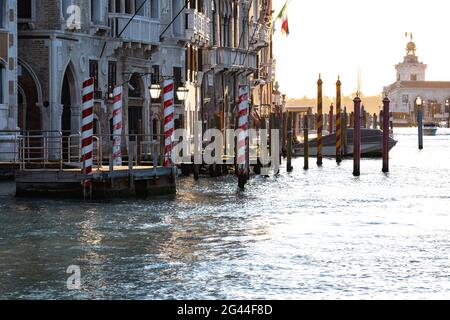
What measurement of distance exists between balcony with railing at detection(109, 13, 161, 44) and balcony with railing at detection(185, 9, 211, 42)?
2810mm

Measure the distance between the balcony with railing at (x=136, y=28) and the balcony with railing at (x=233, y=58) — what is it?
10033 millimetres

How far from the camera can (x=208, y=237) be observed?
2009 cm

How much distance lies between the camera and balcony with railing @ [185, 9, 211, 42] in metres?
44.1

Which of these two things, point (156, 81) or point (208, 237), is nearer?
point (208, 237)

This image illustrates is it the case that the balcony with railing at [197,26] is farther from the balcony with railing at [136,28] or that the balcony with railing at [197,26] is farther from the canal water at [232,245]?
the canal water at [232,245]

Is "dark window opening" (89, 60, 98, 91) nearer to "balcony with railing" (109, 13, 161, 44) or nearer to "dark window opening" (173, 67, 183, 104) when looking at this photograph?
"balcony with railing" (109, 13, 161, 44)

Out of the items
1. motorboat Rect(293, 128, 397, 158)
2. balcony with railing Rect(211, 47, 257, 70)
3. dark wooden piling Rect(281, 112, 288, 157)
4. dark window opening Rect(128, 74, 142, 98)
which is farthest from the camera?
motorboat Rect(293, 128, 397, 158)

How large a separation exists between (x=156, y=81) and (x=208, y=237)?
74.3ft

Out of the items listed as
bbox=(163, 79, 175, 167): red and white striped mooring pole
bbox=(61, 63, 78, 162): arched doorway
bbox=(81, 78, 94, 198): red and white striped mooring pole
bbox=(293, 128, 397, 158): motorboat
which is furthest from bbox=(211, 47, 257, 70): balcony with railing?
bbox=(81, 78, 94, 198): red and white striped mooring pole

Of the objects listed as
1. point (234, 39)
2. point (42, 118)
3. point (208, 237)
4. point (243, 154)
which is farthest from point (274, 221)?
point (234, 39)

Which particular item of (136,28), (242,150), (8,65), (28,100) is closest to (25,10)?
(28,100)

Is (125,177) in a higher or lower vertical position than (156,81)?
lower

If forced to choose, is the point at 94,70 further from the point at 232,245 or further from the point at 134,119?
the point at 232,245
